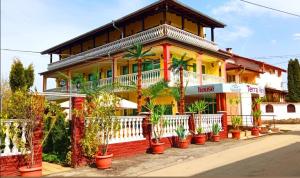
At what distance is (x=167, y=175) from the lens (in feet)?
32.5

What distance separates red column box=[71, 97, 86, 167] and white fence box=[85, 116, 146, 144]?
126 cm

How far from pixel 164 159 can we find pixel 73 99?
Answer: 13.3 feet

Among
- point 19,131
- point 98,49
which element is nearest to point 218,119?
point 19,131

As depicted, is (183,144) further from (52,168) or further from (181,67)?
(52,168)

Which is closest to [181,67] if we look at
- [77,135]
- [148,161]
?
[148,161]

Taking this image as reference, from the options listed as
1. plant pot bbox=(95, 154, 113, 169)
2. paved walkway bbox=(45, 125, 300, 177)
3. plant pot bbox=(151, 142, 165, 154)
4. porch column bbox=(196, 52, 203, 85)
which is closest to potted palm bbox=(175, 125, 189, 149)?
paved walkway bbox=(45, 125, 300, 177)

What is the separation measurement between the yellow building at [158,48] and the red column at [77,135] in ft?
40.8

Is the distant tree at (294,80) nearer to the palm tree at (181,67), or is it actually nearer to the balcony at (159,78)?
the balcony at (159,78)

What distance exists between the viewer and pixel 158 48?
2506cm

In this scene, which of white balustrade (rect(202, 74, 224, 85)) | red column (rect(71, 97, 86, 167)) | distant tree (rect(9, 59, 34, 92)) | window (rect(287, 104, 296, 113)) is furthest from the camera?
window (rect(287, 104, 296, 113))

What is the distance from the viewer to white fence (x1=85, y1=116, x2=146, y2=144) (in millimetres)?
12946

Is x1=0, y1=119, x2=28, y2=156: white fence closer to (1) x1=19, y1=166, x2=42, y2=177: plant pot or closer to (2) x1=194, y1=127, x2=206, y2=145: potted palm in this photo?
(1) x1=19, y1=166, x2=42, y2=177: plant pot

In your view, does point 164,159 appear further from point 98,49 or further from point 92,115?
point 98,49

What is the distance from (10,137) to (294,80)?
155 ft
